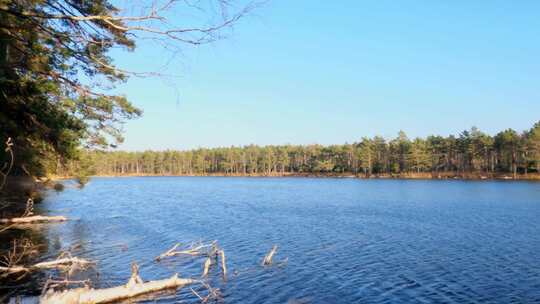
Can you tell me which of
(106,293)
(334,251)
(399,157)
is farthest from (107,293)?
(399,157)

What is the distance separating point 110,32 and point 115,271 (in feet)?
44.2

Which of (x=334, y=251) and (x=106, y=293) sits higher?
(x=106, y=293)

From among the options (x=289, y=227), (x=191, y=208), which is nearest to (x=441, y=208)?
(x=289, y=227)

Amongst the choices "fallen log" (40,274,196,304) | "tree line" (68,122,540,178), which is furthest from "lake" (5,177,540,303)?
"tree line" (68,122,540,178)

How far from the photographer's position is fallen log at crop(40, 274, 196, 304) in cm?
1187

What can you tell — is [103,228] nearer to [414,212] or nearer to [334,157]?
[414,212]

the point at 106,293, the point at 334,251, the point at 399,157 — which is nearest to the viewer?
the point at 106,293

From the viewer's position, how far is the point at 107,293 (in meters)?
13.8

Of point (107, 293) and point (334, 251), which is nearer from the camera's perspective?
point (107, 293)

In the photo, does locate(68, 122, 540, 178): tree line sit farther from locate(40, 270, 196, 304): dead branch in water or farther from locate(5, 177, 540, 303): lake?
locate(40, 270, 196, 304): dead branch in water

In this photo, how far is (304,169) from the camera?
17262cm

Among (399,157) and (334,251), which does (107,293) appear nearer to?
(334,251)

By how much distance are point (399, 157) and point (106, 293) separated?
130 m

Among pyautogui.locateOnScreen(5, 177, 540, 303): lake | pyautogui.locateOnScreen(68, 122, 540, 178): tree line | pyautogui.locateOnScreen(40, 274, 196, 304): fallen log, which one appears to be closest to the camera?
pyautogui.locateOnScreen(40, 274, 196, 304): fallen log
